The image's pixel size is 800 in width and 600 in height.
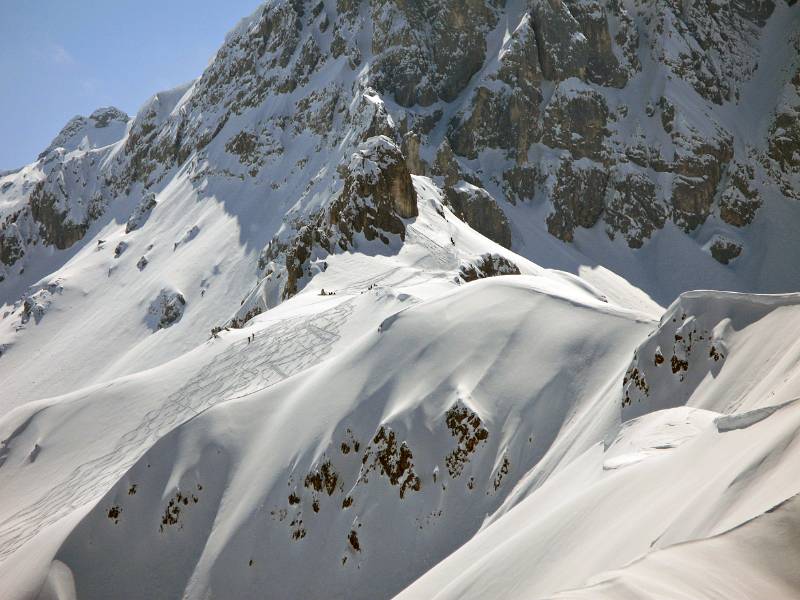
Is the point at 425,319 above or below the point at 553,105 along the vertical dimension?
above

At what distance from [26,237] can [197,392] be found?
8875cm

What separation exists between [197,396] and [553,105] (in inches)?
2488

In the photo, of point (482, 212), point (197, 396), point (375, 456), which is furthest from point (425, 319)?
point (482, 212)

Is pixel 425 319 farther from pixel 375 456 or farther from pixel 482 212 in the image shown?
pixel 482 212

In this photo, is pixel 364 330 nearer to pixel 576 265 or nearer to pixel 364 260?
pixel 364 260

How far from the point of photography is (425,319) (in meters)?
27.6

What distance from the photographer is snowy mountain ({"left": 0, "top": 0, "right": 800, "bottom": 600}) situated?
590 inches

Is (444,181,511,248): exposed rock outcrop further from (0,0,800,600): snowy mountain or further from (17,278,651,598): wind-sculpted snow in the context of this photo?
(17,278,651,598): wind-sculpted snow

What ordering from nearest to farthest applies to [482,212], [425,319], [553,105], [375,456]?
[375,456] → [425,319] → [482,212] → [553,105]

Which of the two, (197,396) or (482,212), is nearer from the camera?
(197,396)

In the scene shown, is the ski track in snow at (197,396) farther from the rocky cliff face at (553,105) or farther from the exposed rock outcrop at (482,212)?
the rocky cliff face at (553,105)

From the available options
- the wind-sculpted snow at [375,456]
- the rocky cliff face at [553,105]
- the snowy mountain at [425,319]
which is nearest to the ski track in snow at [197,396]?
the snowy mountain at [425,319]

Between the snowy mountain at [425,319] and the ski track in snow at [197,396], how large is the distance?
16cm

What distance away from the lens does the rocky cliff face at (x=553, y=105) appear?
81188mm
